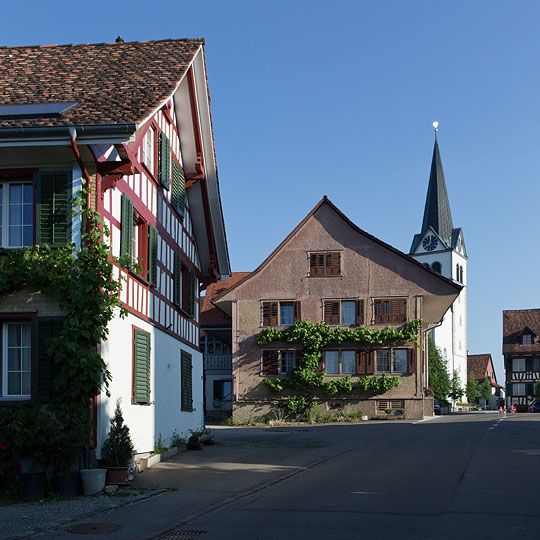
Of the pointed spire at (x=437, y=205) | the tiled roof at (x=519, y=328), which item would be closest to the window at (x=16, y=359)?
the tiled roof at (x=519, y=328)

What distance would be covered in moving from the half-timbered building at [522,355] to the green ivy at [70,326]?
84892 millimetres

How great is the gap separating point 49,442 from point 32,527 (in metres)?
2.95

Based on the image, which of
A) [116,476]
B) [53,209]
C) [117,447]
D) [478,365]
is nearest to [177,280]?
[53,209]

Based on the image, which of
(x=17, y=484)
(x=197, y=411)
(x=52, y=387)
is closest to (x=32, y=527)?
(x=17, y=484)

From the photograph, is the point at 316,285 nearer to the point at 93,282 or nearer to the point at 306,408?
the point at 306,408

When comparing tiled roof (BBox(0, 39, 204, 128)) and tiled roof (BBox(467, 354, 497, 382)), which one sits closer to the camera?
tiled roof (BBox(0, 39, 204, 128))

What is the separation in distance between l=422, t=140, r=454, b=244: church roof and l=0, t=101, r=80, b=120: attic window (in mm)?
95566

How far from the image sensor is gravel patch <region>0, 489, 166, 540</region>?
32.3ft

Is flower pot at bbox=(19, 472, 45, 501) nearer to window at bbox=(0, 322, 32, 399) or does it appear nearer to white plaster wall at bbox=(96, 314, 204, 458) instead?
white plaster wall at bbox=(96, 314, 204, 458)

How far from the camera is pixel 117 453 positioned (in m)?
13.8

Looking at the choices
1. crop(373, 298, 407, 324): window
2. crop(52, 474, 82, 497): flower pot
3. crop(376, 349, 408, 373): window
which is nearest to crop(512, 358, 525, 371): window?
A: crop(376, 349, 408, 373): window

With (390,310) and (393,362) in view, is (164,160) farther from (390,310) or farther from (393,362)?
(393,362)

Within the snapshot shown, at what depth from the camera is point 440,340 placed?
94.1m

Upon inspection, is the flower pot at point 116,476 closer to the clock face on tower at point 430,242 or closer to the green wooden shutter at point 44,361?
the green wooden shutter at point 44,361
